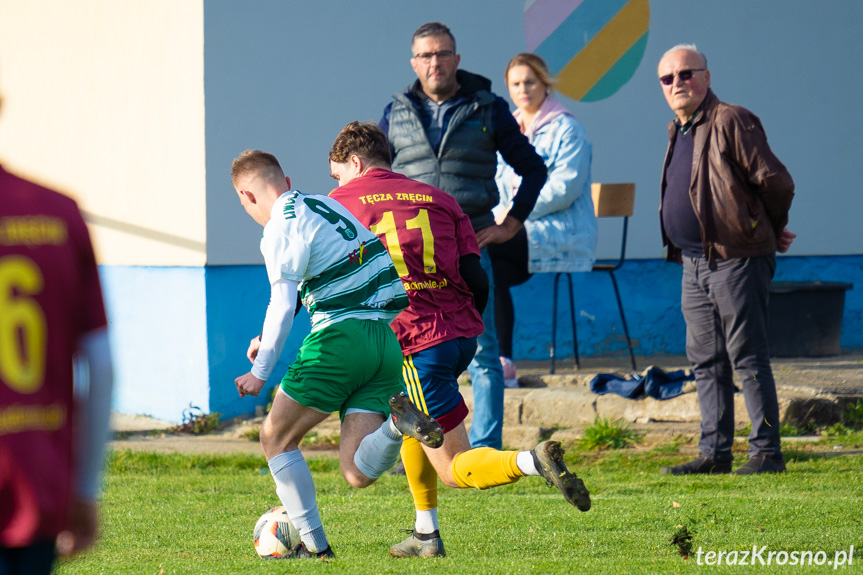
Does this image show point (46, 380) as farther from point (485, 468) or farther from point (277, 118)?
point (277, 118)

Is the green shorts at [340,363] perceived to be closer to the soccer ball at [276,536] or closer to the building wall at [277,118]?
the soccer ball at [276,536]

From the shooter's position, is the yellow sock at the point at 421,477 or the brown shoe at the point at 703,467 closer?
the yellow sock at the point at 421,477

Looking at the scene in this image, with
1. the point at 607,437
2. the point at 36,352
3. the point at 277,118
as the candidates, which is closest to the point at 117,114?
the point at 277,118

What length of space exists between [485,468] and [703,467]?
255 centimetres

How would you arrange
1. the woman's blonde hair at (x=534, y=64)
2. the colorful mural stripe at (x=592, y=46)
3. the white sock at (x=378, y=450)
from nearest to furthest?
the white sock at (x=378, y=450)
the woman's blonde hair at (x=534, y=64)
the colorful mural stripe at (x=592, y=46)

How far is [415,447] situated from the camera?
4.54 m

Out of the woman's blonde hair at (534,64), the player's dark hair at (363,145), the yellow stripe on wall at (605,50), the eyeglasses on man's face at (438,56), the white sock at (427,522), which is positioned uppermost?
the yellow stripe on wall at (605,50)

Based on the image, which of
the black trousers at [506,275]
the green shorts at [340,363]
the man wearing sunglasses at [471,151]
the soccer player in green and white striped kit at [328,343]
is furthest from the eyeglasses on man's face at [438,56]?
the green shorts at [340,363]

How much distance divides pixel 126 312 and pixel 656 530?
19.9 ft

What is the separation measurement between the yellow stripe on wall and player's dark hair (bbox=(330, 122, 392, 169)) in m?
5.45

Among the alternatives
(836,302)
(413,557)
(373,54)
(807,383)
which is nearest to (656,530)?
(413,557)

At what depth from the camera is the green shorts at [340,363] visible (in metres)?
4.17

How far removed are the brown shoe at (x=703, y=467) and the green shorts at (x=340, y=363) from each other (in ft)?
8.86

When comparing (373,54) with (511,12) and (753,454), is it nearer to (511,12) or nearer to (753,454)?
(511,12)
